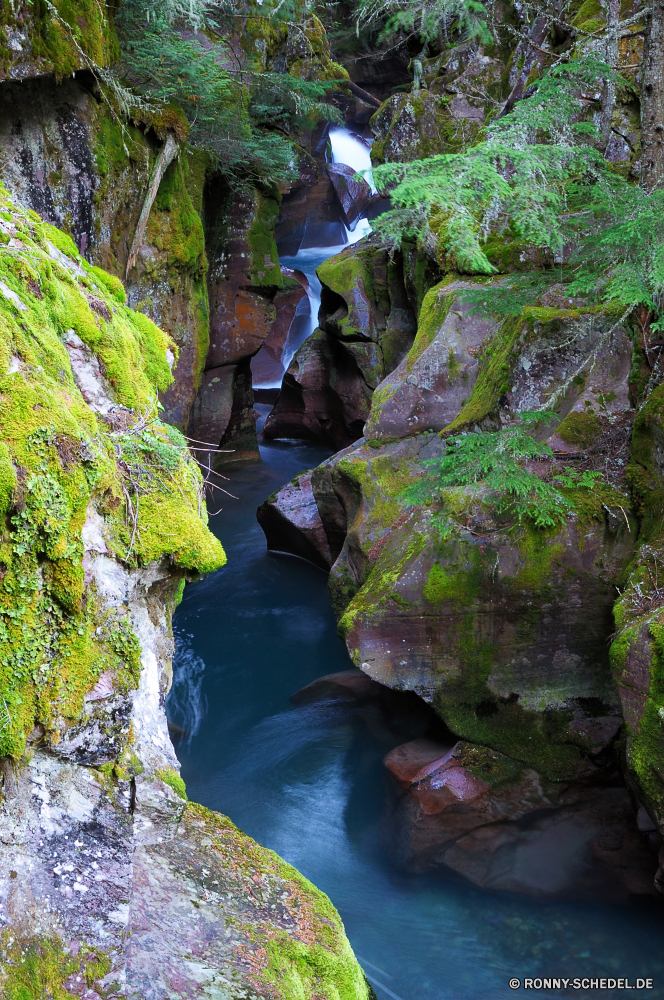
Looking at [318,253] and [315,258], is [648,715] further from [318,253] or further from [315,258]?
[318,253]

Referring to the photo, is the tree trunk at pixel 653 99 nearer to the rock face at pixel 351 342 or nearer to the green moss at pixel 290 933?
the green moss at pixel 290 933

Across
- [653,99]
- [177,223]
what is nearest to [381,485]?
[653,99]

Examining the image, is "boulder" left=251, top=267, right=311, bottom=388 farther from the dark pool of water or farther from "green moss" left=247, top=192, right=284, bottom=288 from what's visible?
the dark pool of water

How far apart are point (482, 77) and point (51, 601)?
60.7 feet

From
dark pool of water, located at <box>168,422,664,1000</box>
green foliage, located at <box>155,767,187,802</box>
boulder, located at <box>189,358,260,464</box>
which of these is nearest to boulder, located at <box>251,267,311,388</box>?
boulder, located at <box>189,358,260,464</box>

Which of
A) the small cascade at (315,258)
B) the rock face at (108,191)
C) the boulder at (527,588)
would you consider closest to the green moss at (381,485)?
the boulder at (527,588)

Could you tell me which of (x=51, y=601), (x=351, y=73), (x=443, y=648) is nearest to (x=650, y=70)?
(x=443, y=648)

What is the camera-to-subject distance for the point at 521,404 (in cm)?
759

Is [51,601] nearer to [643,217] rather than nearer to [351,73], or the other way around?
[643,217]

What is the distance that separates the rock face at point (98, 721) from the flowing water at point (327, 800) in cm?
261

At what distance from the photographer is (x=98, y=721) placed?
3396mm

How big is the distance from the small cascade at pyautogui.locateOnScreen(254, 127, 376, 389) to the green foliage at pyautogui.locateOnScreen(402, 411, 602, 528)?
16095 millimetres

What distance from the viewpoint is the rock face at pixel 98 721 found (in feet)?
9.88

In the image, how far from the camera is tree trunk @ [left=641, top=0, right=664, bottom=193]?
Answer: 20.7ft
